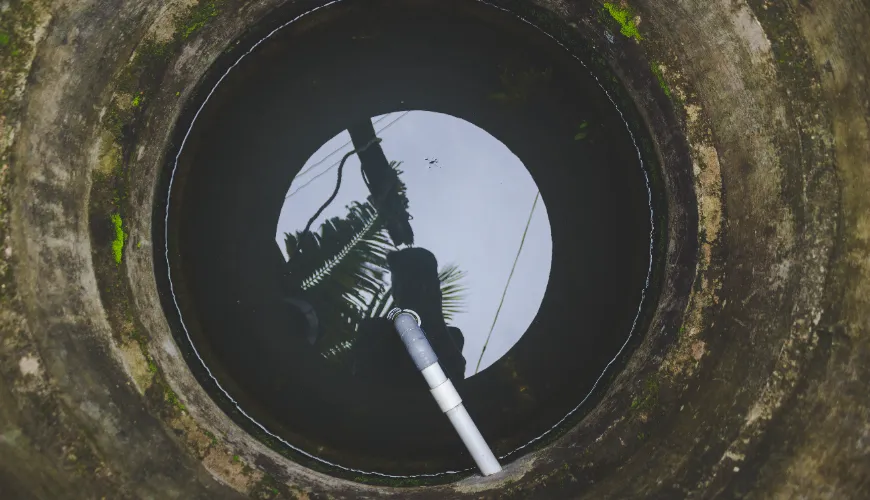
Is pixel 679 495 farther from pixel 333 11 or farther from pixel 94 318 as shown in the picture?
pixel 333 11

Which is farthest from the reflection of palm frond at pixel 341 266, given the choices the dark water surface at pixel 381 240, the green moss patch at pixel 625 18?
the green moss patch at pixel 625 18

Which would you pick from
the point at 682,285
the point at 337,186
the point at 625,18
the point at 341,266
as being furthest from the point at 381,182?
the point at 682,285

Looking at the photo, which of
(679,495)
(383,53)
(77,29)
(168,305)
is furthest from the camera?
(383,53)

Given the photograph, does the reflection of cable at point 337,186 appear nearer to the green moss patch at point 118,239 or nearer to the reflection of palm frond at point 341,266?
the reflection of palm frond at point 341,266

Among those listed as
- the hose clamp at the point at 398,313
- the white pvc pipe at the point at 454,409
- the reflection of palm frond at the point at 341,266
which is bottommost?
the white pvc pipe at the point at 454,409

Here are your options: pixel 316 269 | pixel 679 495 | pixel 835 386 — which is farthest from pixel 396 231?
pixel 835 386
